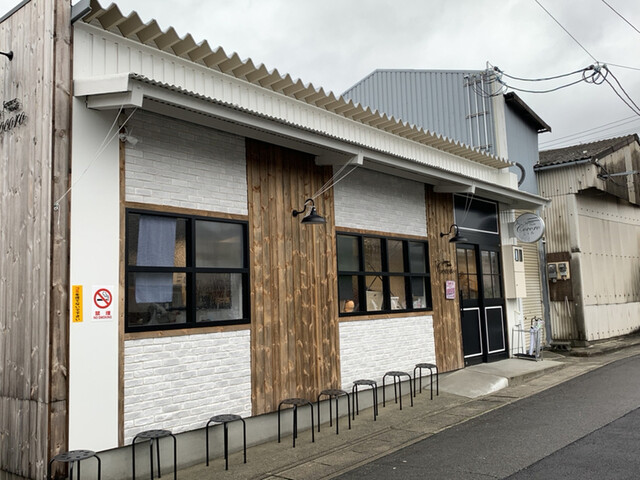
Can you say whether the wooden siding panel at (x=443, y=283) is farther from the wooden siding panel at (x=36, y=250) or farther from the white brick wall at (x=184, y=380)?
the wooden siding panel at (x=36, y=250)

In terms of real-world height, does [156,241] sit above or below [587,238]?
below

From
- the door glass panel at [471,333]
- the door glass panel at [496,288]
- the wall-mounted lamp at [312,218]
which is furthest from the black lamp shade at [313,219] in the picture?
the door glass panel at [496,288]

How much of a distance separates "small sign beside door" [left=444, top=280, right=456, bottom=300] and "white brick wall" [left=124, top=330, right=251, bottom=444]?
5146 millimetres

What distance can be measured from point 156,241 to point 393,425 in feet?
13.6

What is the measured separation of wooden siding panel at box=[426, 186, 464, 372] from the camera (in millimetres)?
10711

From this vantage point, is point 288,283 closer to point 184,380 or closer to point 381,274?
point 184,380

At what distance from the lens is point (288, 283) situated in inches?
308

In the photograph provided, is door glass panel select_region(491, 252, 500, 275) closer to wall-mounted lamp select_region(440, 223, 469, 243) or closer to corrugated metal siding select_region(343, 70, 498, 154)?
wall-mounted lamp select_region(440, 223, 469, 243)

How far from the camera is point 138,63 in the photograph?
6.30m

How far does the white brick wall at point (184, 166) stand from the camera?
20.6 ft

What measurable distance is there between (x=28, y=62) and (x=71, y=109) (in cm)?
87

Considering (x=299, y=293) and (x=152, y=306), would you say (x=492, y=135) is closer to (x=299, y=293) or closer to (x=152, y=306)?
(x=299, y=293)

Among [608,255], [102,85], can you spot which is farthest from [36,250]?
[608,255]

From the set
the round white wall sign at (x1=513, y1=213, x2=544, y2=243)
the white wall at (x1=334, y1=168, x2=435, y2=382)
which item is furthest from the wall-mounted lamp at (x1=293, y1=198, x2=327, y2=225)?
the round white wall sign at (x1=513, y1=213, x2=544, y2=243)
